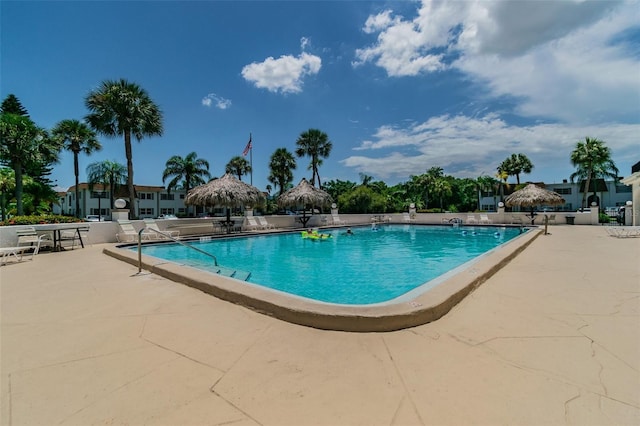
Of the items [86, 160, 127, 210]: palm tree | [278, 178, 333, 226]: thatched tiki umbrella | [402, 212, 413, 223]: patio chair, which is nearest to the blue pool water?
[278, 178, 333, 226]: thatched tiki umbrella

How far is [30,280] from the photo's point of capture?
549 centimetres

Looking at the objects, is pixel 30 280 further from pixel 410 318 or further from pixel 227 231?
pixel 227 231

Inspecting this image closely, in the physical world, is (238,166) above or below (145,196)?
above

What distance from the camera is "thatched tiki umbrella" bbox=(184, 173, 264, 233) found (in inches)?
648

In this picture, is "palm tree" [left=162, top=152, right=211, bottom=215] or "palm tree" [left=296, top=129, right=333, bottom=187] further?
"palm tree" [left=162, top=152, right=211, bottom=215]

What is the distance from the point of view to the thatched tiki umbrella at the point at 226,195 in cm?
1645

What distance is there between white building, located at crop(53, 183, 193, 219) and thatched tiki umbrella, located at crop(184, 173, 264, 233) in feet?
96.1

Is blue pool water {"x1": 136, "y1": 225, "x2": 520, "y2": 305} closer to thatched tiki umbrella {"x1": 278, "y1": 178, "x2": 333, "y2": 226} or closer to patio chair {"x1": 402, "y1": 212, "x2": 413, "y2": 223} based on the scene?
thatched tiki umbrella {"x1": 278, "y1": 178, "x2": 333, "y2": 226}

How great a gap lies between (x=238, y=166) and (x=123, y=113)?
23.2 metres

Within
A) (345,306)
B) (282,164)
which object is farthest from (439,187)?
(345,306)

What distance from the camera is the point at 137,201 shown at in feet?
141

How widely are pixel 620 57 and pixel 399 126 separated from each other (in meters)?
17.9

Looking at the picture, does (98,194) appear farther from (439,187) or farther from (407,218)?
(439,187)

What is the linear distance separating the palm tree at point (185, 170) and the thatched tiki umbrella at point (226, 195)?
79.6 feet
